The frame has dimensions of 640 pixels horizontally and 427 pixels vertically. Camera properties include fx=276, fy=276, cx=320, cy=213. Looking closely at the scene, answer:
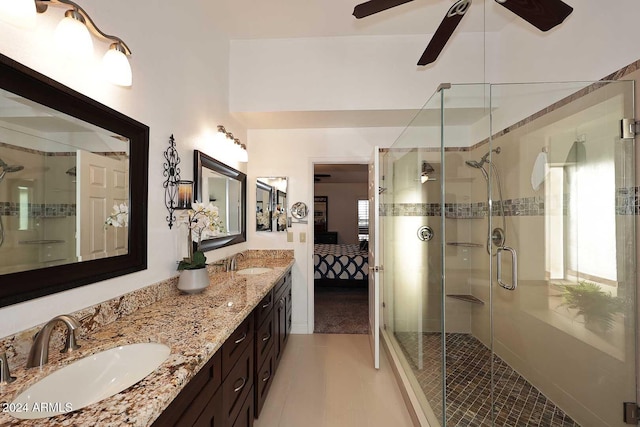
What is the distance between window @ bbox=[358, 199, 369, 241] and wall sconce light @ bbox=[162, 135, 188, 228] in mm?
6763

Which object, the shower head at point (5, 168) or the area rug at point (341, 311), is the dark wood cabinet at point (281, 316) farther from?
the shower head at point (5, 168)

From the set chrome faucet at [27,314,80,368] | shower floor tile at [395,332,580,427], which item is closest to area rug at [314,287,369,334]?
shower floor tile at [395,332,580,427]

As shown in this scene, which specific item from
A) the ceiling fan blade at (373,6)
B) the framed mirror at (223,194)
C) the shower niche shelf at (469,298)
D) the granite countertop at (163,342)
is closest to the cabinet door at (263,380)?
the granite countertop at (163,342)

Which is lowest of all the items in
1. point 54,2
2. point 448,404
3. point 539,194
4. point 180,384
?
point 448,404

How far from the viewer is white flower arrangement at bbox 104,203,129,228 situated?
1303 mm

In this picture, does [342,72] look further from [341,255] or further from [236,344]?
[341,255]

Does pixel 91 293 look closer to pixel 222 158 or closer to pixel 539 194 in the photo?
pixel 222 158

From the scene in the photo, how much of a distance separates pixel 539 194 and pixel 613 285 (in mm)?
728

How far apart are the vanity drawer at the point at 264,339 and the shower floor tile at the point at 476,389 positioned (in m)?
1.16

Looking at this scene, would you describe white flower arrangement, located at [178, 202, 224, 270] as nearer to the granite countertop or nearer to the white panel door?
the granite countertop

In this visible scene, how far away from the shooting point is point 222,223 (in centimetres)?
254

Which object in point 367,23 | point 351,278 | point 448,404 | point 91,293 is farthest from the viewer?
point 351,278

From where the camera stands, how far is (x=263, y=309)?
6.30 ft

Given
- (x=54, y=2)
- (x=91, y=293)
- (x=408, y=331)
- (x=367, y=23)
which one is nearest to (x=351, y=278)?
(x=408, y=331)
